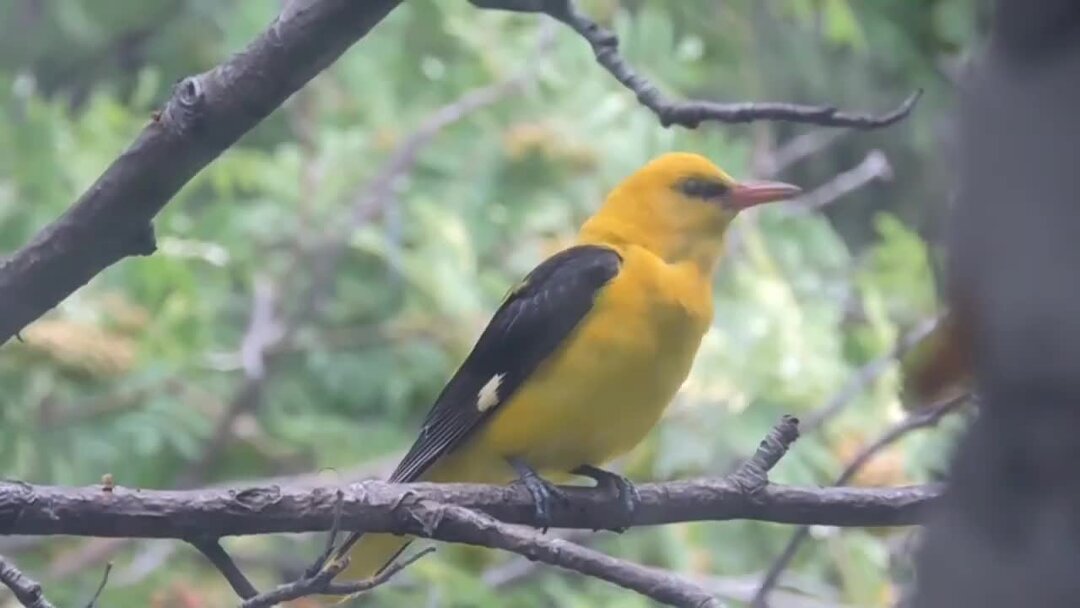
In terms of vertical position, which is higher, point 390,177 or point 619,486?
point 390,177

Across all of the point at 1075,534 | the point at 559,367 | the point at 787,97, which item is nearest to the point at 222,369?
the point at 559,367

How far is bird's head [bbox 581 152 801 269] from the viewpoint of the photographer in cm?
186

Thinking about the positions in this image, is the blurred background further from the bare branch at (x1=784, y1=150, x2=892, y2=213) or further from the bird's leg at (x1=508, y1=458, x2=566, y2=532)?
the bird's leg at (x1=508, y1=458, x2=566, y2=532)

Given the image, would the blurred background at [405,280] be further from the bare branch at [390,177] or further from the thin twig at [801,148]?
the thin twig at [801,148]

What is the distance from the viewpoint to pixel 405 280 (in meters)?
2.88

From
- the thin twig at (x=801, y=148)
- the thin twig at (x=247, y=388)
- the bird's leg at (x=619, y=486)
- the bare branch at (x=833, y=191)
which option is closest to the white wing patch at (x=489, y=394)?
the bird's leg at (x=619, y=486)

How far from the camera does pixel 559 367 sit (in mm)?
1680

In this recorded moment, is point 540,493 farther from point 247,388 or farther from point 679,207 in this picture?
point 247,388

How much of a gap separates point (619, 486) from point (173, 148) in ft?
1.93

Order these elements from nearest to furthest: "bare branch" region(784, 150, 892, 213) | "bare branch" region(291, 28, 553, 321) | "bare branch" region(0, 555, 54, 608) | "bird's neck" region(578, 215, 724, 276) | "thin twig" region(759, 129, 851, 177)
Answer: "bare branch" region(0, 555, 54, 608) → "bird's neck" region(578, 215, 724, 276) → "bare branch" region(291, 28, 553, 321) → "bare branch" region(784, 150, 892, 213) → "thin twig" region(759, 129, 851, 177)

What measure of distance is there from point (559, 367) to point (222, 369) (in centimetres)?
Result: 115

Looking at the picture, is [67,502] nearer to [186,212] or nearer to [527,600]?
[527,600]

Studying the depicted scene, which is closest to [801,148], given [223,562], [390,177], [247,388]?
[390,177]

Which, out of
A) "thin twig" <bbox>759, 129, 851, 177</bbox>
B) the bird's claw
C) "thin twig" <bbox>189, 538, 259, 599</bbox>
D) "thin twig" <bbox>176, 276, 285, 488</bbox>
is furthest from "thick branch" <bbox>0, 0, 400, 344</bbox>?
"thin twig" <bbox>759, 129, 851, 177</bbox>
